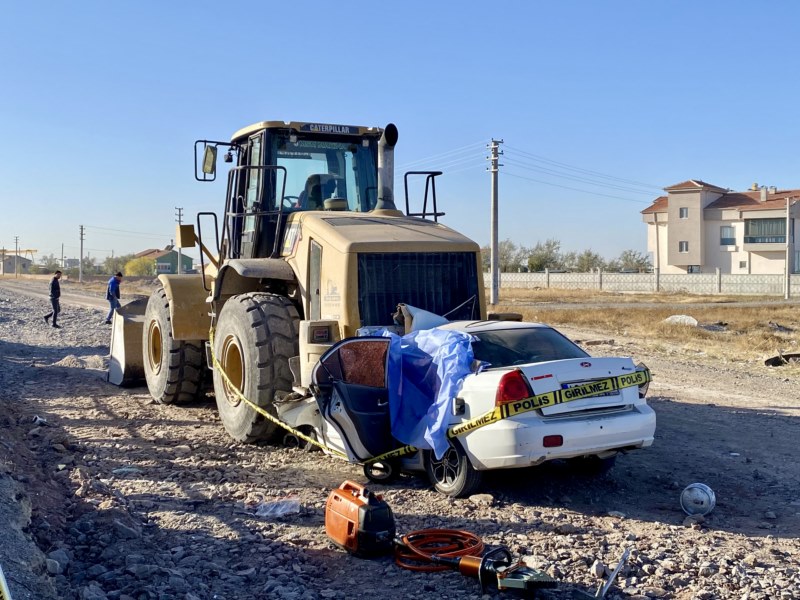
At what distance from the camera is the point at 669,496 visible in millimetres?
7062

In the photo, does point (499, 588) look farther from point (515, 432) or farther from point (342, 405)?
point (342, 405)

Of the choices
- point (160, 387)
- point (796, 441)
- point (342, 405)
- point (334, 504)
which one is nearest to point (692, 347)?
point (796, 441)

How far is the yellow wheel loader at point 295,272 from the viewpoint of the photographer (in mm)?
8062

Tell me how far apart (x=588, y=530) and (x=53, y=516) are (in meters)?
3.62

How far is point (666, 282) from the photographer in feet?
204

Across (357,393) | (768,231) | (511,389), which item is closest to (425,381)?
(357,393)

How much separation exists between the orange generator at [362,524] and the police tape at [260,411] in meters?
1.69

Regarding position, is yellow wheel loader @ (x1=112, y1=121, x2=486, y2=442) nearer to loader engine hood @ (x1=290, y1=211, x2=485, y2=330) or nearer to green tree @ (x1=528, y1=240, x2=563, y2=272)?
loader engine hood @ (x1=290, y1=211, x2=485, y2=330)

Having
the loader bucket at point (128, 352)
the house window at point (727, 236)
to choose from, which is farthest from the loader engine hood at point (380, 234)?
the house window at point (727, 236)

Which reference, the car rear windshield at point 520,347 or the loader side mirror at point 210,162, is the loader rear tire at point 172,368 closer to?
the loader side mirror at point 210,162

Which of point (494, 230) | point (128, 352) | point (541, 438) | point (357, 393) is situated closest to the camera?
point (541, 438)

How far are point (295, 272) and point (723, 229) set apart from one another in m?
67.6

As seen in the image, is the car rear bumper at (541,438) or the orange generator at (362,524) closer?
the orange generator at (362,524)

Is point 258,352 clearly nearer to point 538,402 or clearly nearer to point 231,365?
point 231,365
